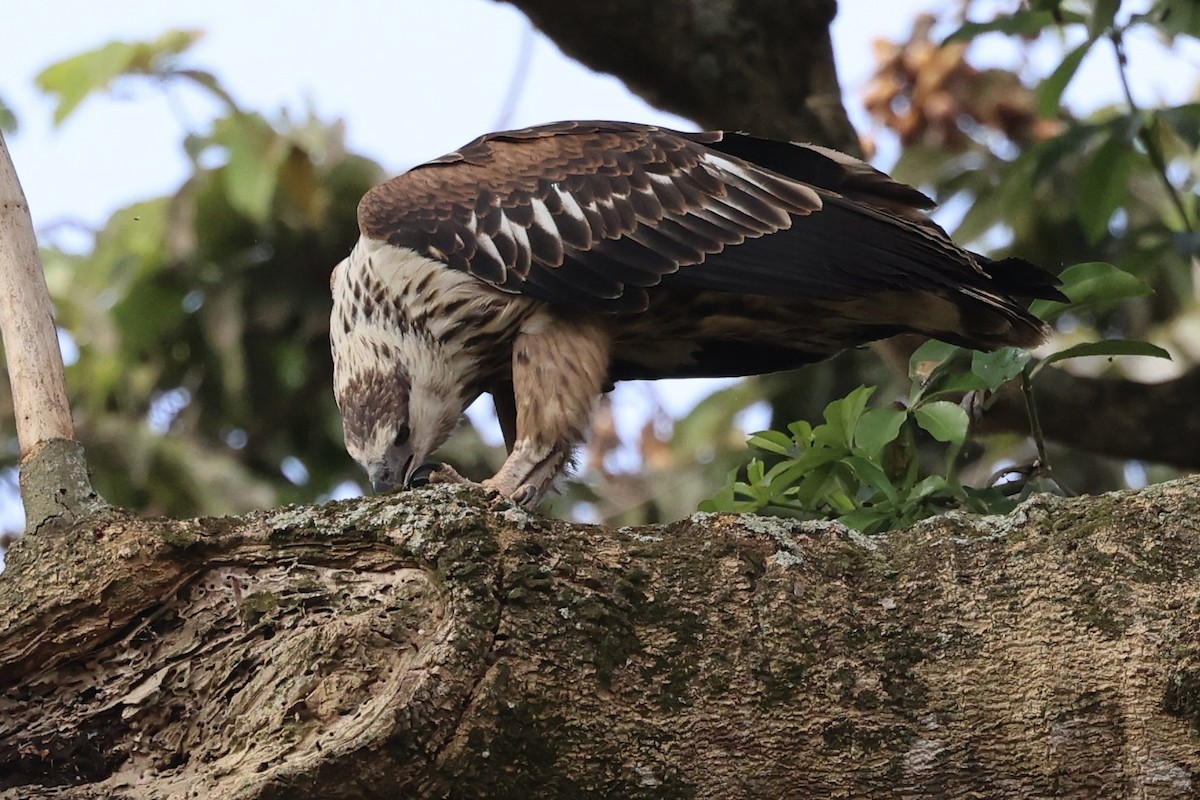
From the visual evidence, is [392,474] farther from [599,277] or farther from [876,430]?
[876,430]

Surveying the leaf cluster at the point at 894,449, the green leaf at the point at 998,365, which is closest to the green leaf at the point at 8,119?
the leaf cluster at the point at 894,449

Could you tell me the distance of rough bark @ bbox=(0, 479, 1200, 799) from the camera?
260 centimetres

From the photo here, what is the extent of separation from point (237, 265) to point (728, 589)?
20.4ft

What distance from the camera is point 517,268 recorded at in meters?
4.72

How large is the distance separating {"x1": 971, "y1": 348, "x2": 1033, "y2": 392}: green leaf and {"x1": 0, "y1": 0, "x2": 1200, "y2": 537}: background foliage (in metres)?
2.94

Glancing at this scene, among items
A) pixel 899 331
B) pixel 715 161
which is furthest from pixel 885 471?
pixel 715 161

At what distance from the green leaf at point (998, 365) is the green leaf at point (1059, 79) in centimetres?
197

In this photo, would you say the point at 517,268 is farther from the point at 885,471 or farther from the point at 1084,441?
the point at 1084,441

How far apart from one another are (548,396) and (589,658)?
6.72 feet

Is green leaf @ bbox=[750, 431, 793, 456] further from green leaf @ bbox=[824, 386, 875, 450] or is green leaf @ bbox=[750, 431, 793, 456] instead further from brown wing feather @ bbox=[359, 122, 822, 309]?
brown wing feather @ bbox=[359, 122, 822, 309]

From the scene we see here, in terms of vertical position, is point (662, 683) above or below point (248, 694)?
above

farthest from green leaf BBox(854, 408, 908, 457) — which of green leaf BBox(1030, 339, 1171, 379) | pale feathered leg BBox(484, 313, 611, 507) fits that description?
pale feathered leg BBox(484, 313, 611, 507)

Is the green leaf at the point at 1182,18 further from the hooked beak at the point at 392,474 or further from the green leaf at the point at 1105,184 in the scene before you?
the hooked beak at the point at 392,474

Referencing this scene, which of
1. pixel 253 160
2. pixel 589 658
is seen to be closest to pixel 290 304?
pixel 253 160
